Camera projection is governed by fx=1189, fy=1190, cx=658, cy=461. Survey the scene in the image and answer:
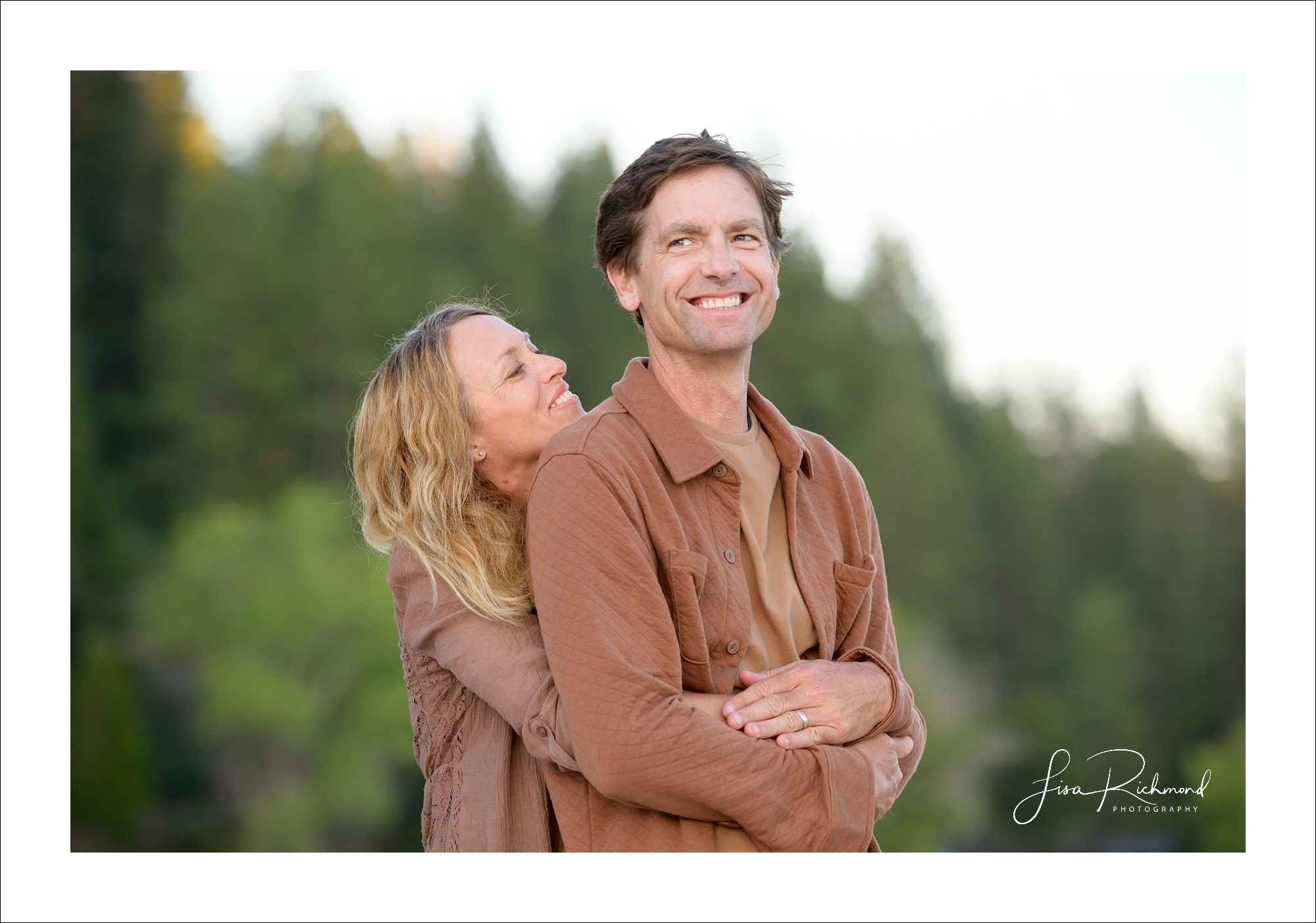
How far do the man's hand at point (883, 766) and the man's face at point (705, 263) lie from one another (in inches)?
36.0

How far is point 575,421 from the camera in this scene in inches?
100

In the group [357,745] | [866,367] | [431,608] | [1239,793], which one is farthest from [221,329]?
[431,608]

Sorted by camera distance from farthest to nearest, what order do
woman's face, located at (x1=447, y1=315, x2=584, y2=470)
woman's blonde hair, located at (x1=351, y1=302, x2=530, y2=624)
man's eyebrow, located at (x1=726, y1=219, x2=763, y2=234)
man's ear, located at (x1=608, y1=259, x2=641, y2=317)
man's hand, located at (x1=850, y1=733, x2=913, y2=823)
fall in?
woman's face, located at (x1=447, y1=315, x2=584, y2=470), woman's blonde hair, located at (x1=351, y1=302, x2=530, y2=624), man's ear, located at (x1=608, y1=259, x2=641, y2=317), man's eyebrow, located at (x1=726, y1=219, x2=763, y2=234), man's hand, located at (x1=850, y1=733, x2=913, y2=823)

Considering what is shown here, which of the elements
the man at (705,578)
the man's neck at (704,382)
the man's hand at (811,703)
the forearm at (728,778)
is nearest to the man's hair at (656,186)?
the man at (705,578)

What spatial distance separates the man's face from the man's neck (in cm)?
4

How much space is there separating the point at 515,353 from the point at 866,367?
25.0 m

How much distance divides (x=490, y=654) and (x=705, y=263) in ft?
3.30

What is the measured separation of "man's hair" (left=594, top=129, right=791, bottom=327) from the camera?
8.65ft

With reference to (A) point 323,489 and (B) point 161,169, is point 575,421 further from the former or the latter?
(B) point 161,169

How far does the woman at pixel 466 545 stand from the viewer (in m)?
2.77

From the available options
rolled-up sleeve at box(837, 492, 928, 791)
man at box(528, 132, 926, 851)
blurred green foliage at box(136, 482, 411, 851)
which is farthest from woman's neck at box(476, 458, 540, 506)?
blurred green foliage at box(136, 482, 411, 851)

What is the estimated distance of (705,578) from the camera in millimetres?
2490

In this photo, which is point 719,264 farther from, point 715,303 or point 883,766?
point 883,766

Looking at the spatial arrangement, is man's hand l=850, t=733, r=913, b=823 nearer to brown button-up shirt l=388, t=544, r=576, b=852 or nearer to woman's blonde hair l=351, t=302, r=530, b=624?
brown button-up shirt l=388, t=544, r=576, b=852
